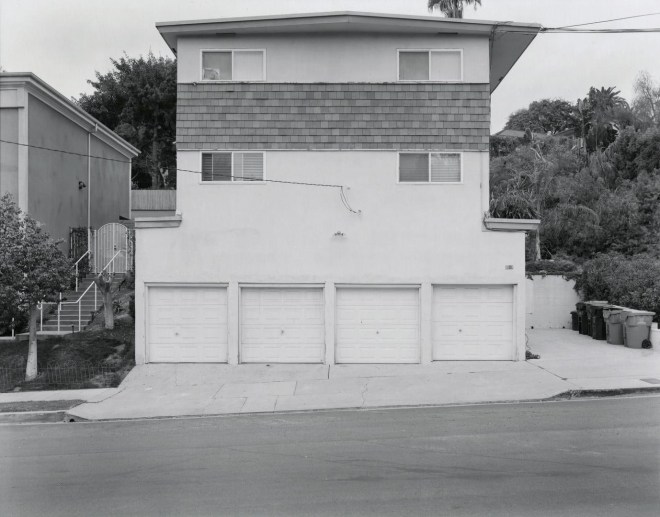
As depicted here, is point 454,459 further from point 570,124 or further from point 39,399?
point 570,124

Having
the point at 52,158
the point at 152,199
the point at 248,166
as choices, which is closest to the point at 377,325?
the point at 248,166

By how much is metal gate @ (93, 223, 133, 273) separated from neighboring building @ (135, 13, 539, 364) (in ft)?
21.9

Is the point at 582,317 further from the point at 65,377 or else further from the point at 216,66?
the point at 65,377

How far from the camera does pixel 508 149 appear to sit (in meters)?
47.4

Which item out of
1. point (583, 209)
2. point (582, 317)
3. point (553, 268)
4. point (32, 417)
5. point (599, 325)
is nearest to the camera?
point (32, 417)

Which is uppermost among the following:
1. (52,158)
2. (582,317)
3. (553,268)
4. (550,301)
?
(52,158)

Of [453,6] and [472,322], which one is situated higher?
[453,6]

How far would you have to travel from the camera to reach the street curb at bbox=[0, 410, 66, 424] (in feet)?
39.3

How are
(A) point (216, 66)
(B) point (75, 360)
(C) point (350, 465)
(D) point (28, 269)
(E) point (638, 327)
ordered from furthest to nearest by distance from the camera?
(E) point (638, 327), (A) point (216, 66), (B) point (75, 360), (D) point (28, 269), (C) point (350, 465)

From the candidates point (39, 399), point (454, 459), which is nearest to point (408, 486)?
point (454, 459)

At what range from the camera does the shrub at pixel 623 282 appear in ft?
61.6

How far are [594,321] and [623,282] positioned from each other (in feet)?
6.04

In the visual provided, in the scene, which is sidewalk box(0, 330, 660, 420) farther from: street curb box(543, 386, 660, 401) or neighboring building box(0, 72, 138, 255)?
neighboring building box(0, 72, 138, 255)

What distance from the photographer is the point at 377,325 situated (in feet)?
53.6
